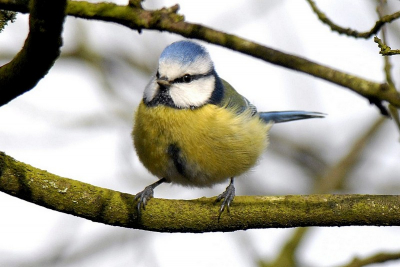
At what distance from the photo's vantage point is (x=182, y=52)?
3365mm

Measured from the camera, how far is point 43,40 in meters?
1.57

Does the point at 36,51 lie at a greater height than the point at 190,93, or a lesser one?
lesser

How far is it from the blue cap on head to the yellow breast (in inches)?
12.5

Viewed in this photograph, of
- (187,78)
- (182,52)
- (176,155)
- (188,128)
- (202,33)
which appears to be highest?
(182,52)

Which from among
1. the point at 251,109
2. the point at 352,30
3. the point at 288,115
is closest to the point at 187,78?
the point at 251,109

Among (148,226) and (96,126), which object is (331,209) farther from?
(96,126)

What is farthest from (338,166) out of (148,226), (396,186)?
(148,226)

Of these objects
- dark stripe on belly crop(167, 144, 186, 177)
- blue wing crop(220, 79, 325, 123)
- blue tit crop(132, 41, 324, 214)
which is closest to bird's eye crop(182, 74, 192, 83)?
blue tit crop(132, 41, 324, 214)

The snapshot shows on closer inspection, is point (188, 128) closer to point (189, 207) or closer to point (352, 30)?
point (189, 207)

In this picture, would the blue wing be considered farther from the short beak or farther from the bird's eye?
the short beak

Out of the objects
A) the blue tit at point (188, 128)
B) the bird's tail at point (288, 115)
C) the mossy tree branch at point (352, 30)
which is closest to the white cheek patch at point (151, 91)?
the blue tit at point (188, 128)

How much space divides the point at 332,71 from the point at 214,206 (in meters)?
0.85

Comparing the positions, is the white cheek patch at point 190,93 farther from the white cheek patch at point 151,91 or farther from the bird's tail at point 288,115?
the bird's tail at point 288,115

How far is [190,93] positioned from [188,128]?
0.89 feet
